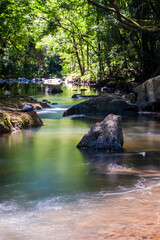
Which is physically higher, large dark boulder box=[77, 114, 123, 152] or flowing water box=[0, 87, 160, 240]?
large dark boulder box=[77, 114, 123, 152]

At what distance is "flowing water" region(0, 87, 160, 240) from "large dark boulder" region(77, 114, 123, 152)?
0.31m

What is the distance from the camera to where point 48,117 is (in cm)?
1379

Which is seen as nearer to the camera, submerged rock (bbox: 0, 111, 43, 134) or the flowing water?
the flowing water

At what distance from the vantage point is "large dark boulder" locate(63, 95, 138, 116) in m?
15.1

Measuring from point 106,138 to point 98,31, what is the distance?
62.4 feet

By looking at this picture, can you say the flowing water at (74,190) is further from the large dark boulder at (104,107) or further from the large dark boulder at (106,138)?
the large dark boulder at (104,107)

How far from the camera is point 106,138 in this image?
A: 7.60 meters

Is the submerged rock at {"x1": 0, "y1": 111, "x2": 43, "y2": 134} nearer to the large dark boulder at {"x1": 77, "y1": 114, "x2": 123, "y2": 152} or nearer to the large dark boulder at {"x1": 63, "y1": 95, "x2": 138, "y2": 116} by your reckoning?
the large dark boulder at {"x1": 77, "y1": 114, "x2": 123, "y2": 152}

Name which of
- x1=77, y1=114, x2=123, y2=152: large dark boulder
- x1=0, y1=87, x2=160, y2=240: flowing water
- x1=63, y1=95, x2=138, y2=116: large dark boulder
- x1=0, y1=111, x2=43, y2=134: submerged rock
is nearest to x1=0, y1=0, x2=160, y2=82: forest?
x1=63, y1=95, x2=138, y2=116: large dark boulder

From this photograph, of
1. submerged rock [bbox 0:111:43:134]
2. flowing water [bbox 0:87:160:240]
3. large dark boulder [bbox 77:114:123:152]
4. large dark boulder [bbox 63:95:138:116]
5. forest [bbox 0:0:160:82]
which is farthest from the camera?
forest [bbox 0:0:160:82]

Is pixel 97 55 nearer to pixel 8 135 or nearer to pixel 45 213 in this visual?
pixel 8 135

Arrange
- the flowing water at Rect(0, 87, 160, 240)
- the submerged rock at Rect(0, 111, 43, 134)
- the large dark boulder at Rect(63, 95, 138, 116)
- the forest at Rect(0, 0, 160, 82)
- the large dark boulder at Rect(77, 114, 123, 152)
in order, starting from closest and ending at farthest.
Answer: the flowing water at Rect(0, 87, 160, 240) < the large dark boulder at Rect(77, 114, 123, 152) < the submerged rock at Rect(0, 111, 43, 134) < the large dark boulder at Rect(63, 95, 138, 116) < the forest at Rect(0, 0, 160, 82)

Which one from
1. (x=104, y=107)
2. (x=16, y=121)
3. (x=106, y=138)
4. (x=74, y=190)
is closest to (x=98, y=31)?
(x=104, y=107)

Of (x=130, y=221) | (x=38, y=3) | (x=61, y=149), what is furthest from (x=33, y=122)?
(x=38, y=3)
